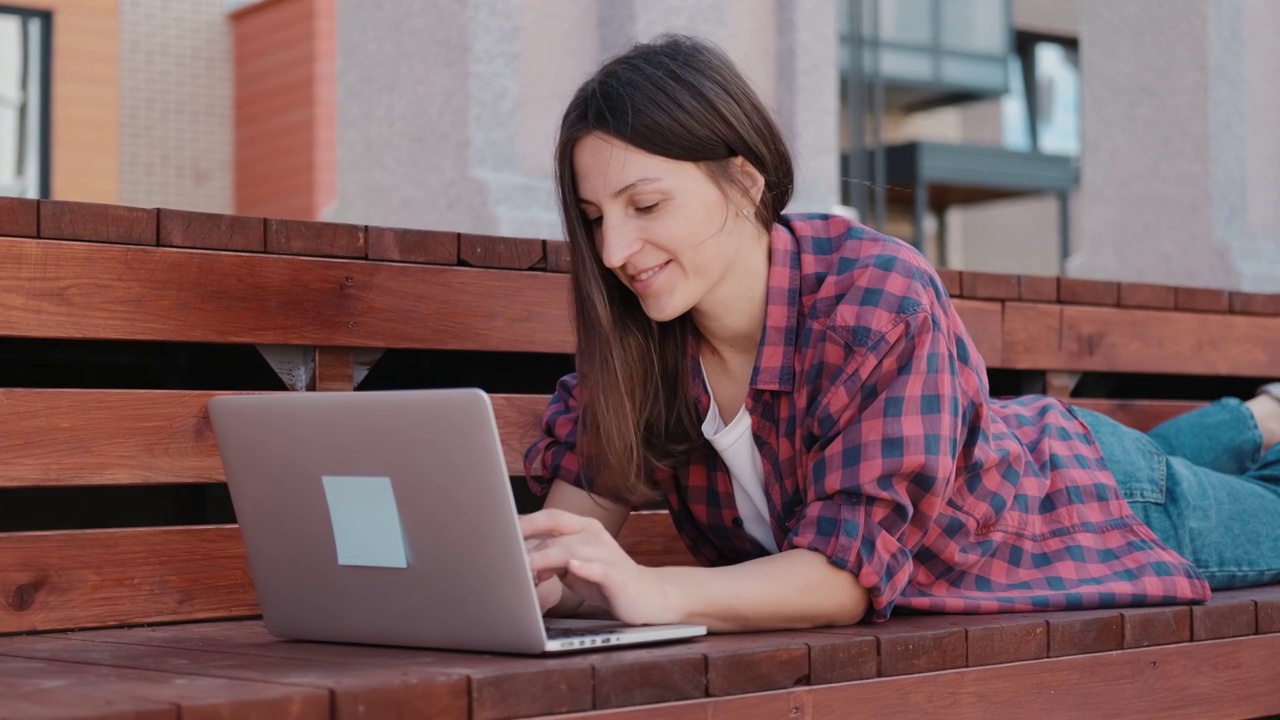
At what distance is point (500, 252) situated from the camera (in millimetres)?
2824

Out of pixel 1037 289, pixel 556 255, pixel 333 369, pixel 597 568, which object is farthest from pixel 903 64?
pixel 597 568

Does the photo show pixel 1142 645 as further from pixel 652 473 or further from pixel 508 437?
pixel 508 437

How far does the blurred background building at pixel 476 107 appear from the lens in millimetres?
3719

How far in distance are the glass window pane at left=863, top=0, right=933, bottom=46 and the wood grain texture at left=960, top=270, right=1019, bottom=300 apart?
9.03 meters

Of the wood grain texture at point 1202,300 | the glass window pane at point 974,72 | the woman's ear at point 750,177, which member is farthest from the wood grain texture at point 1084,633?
the glass window pane at point 974,72

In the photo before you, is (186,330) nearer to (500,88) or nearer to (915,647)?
(915,647)

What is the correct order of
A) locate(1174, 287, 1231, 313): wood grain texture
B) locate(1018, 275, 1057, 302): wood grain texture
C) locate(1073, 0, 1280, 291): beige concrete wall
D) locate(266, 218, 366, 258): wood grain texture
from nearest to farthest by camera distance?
locate(266, 218, 366, 258): wood grain texture
locate(1018, 275, 1057, 302): wood grain texture
locate(1174, 287, 1231, 313): wood grain texture
locate(1073, 0, 1280, 291): beige concrete wall

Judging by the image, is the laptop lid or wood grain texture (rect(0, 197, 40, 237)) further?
wood grain texture (rect(0, 197, 40, 237))

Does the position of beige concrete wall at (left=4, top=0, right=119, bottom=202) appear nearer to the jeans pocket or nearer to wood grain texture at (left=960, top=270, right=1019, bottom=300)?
wood grain texture at (left=960, top=270, right=1019, bottom=300)

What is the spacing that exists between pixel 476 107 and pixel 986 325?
1.23 m

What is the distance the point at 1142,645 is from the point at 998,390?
5.27ft

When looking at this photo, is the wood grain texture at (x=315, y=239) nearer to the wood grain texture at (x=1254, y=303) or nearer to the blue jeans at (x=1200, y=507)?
the blue jeans at (x=1200, y=507)

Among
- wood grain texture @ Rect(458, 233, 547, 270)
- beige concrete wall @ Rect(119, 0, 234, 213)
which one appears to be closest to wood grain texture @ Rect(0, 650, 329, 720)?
wood grain texture @ Rect(458, 233, 547, 270)

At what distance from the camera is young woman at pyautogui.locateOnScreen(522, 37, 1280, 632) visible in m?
2.05
